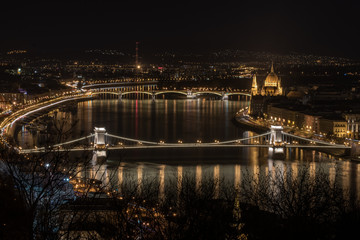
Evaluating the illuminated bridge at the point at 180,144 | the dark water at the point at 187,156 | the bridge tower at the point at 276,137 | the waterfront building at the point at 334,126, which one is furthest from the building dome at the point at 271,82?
the bridge tower at the point at 276,137

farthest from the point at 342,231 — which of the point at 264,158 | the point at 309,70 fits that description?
the point at 309,70

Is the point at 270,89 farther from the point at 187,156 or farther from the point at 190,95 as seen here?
the point at 187,156

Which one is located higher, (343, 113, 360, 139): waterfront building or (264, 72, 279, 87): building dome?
(264, 72, 279, 87): building dome

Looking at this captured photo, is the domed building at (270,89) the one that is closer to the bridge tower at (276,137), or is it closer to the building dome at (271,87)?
the building dome at (271,87)

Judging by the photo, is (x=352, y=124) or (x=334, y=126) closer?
(x=334, y=126)

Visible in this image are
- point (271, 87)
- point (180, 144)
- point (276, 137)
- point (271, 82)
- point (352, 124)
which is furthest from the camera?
Answer: point (271, 82)

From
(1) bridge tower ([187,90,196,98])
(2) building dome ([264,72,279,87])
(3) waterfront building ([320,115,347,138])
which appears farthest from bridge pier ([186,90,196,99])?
(3) waterfront building ([320,115,347,138])

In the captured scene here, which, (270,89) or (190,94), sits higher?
(270,89)

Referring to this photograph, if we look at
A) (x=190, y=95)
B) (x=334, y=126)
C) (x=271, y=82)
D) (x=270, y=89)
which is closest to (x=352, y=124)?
(x=334, y=126)

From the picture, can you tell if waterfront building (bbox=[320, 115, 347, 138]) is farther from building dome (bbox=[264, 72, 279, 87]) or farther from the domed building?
building dome (bbox=[264, 72, 279, 87])

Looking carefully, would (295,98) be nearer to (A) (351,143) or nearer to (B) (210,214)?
(A) (351,143)
